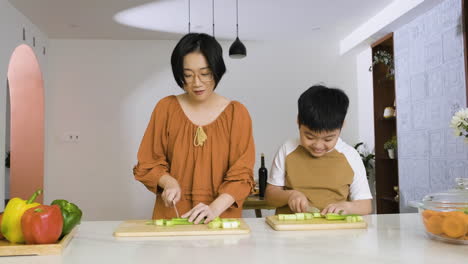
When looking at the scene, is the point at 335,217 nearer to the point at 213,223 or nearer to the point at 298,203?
Result: the point at 298,203

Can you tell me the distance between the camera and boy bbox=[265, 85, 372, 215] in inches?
60.6

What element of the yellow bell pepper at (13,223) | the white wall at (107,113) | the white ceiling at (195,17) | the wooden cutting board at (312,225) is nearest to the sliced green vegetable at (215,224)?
the wooden cutting board at (312,225)

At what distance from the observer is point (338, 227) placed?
1.22 meters

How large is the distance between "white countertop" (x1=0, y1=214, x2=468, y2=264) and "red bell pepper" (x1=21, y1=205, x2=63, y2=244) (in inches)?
1.7

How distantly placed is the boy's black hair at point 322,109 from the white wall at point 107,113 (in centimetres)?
419

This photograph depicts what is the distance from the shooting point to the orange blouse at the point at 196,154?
151 cm

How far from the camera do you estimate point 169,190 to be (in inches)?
53.2

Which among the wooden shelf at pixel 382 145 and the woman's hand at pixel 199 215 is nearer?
the woman's hand at pixel 199 215

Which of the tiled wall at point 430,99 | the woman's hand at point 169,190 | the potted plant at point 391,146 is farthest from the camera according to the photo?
the potted plant at point 391,146

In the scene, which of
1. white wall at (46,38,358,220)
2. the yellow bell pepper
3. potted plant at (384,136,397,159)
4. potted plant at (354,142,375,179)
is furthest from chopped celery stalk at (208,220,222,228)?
white wall at (46,38,358,220)

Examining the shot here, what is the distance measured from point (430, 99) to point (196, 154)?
123 inches

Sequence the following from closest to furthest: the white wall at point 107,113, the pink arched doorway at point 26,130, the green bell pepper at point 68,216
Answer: the green bell pepper at point 68,216 → the pink arched doorway at point 26,130 → the white wall at point 107,113

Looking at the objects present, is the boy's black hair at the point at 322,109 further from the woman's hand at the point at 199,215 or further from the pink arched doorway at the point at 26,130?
the pink arched doorway at the point at 26,130

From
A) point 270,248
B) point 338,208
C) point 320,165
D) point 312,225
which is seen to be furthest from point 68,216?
point 320,165
